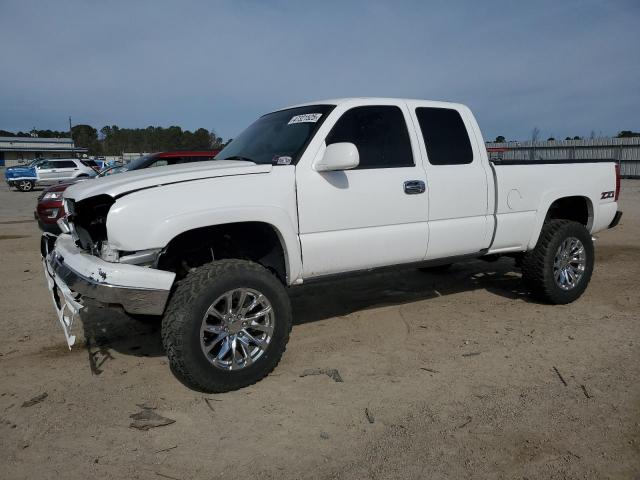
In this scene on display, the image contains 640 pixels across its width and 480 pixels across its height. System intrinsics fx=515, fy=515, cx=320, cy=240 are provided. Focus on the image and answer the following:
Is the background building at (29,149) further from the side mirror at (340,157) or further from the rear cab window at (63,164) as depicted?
the side mirror at (340,157)

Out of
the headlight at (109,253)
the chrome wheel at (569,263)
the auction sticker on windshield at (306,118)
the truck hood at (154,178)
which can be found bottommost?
the chrome wheel at (569,263)

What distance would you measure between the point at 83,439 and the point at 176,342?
2.34ft

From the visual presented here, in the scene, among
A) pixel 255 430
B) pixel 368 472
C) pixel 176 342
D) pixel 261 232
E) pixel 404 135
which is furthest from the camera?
pixel 404 135

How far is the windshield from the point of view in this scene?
3.85 m

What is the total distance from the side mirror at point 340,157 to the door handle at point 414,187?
0.69 meters

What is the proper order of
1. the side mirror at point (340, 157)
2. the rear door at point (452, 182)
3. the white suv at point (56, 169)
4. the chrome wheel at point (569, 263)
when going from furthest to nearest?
1. the white suv at point (56, 169)
2. the chrome wheel at point (569, 263)
3. the rear door at point (452, 182)
4. the side mirror at point (340, 157)

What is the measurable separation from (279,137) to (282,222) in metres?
0.93

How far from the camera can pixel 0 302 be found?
5555 mm

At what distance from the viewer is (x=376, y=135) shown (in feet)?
13.4

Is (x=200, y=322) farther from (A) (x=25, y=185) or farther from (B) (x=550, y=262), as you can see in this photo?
(A) (x=25, y=185)

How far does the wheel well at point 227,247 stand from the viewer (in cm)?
357

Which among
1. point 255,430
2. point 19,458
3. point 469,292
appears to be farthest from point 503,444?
point 469,292

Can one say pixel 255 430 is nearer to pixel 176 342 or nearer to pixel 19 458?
pixel 176 342

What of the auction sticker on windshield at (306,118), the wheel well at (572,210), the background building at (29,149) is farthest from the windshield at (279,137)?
the background building at (29,149)
